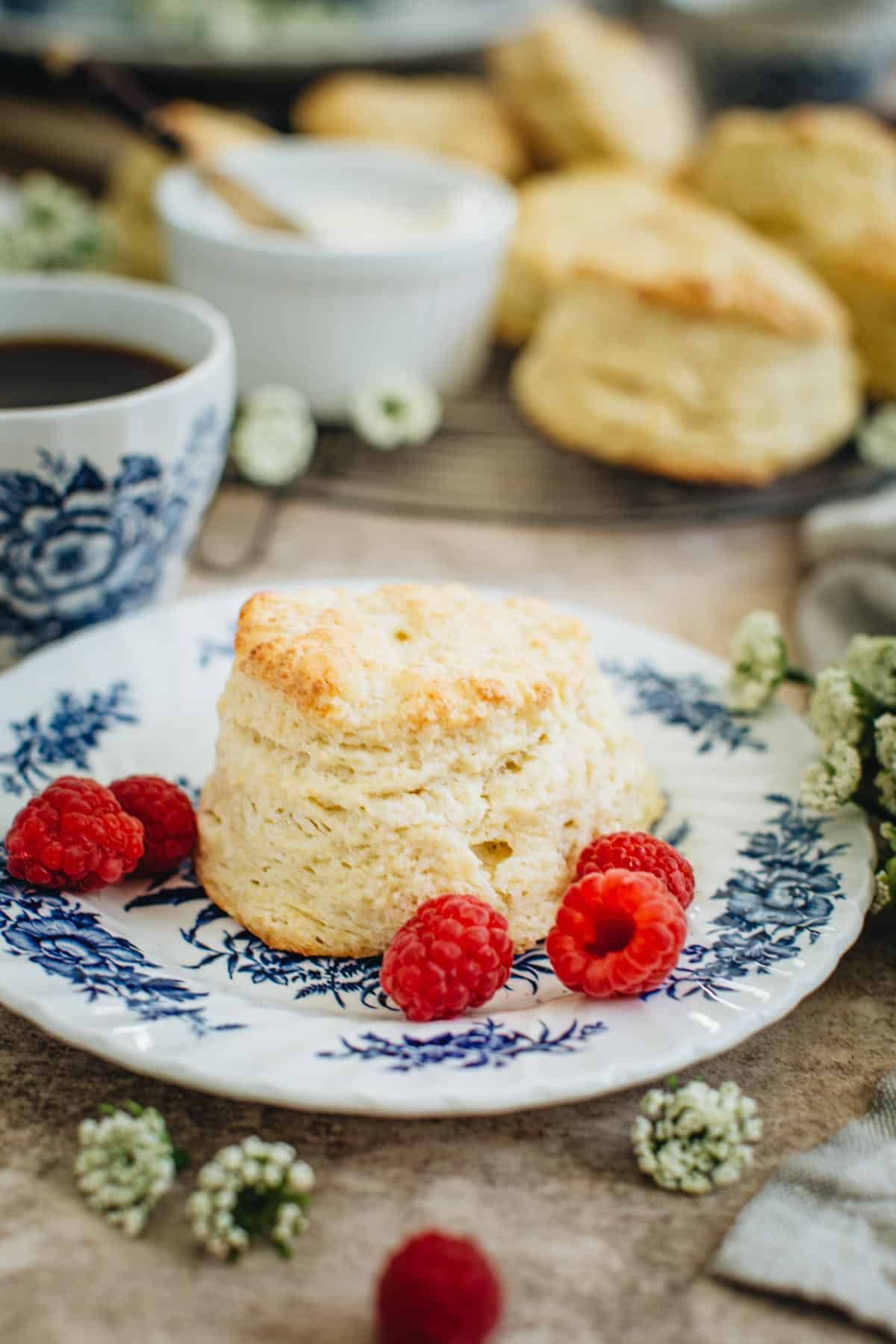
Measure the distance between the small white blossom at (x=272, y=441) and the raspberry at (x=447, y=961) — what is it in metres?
1.27

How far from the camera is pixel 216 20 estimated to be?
3443 mm

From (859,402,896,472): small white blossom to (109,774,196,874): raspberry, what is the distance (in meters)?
1.55

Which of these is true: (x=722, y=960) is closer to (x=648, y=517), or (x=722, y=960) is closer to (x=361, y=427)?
(x=648, y=517)

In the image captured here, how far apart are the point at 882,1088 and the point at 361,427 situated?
1535mm

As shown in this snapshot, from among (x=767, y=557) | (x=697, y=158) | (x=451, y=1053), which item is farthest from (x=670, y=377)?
(x=451, y=1053)

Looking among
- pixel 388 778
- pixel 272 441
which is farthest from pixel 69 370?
pixel 388 778

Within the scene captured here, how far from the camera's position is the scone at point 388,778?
125 cm

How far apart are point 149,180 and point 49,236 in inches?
9.1

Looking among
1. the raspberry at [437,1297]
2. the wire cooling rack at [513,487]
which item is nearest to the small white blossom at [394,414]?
the wire cooling rack at [513,487]

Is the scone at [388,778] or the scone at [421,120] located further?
the scone at [421,120]

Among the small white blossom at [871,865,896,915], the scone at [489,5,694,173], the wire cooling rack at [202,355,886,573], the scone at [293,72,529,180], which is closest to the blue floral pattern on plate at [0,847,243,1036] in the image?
the small white blossom at [871,865,896,915]

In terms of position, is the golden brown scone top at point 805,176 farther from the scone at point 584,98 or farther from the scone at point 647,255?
the scone at point 584,98

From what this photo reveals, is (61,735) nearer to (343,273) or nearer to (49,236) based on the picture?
(343,273)

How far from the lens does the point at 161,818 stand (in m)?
1.33
